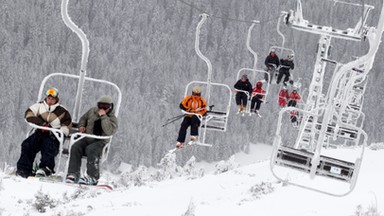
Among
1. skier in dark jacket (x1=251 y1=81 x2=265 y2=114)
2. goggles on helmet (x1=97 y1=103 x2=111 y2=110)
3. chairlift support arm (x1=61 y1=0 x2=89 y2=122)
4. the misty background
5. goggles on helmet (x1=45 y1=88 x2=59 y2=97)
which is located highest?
chairlift support arm (x1=61 y1=0 x2=89 y2=122)

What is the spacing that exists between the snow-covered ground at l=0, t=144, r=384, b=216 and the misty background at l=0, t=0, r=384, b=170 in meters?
82.1

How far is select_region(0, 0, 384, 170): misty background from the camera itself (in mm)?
105938

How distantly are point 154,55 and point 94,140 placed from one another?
403ft

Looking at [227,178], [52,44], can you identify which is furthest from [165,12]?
[227,178]

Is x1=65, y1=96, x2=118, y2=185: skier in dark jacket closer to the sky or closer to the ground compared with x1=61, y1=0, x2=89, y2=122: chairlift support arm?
closer to the ground

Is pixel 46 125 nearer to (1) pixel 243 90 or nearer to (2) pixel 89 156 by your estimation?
(2) pixel 89 156

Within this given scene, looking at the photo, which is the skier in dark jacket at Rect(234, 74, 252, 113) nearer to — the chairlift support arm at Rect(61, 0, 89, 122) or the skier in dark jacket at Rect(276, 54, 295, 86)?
the skier in dark jacket at Rect(276, 54, 295, 86)

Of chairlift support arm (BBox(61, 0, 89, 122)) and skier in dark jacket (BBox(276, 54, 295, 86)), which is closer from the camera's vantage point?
chairlift support arm (BBox(61, 0, 89, 122))

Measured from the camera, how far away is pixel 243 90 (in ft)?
55.3

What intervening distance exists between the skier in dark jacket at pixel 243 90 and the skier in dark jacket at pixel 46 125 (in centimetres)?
796

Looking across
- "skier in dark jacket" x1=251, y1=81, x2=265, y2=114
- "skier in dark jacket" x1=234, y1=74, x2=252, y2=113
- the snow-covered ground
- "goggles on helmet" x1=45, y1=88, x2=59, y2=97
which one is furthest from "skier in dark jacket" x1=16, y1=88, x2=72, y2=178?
"skier in dark jacket" x1=251, y1=81, x2=265, y2=114

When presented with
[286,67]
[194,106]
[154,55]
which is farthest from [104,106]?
[154,55]

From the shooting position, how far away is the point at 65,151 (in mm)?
9180

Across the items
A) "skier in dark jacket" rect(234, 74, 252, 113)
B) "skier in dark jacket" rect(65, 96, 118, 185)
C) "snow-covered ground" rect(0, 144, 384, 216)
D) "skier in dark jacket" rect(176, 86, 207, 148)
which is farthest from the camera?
"skier in dark jacket" rect(234, 74, 252, 113)
